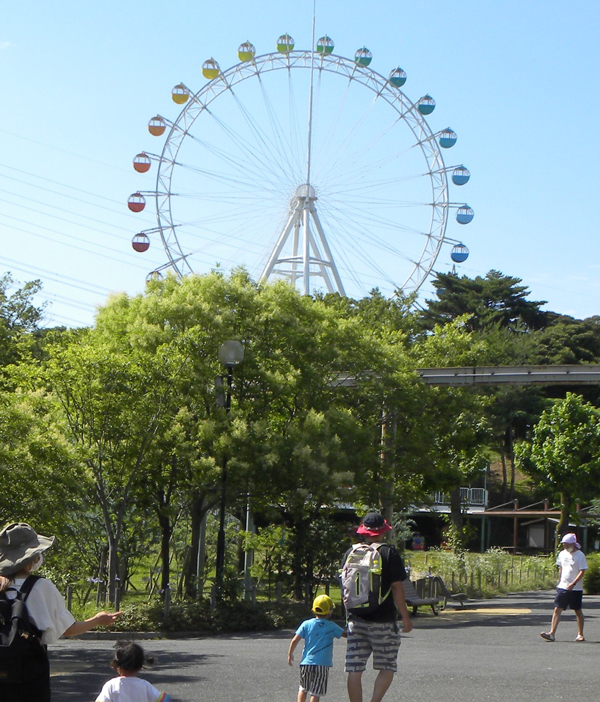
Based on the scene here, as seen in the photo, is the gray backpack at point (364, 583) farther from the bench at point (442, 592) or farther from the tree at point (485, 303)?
the tree at point (485, 303)

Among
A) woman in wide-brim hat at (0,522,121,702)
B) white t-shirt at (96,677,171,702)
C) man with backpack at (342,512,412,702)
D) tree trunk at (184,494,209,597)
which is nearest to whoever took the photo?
woman in wide-brim hat at (0,522,121,702)

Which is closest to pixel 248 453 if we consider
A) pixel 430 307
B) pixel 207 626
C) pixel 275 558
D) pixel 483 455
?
pixel 275 558

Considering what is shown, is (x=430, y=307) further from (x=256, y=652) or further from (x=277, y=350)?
(x=256, y=652)

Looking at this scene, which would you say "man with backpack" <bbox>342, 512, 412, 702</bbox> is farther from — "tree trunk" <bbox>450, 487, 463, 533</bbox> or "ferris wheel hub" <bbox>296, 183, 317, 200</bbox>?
"tree trunk" <bbox>450, 487, 463, 533</bbox>

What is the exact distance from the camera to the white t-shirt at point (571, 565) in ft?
47.3

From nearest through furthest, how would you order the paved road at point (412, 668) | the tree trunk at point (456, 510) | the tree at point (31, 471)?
the paved road at point (412, 668), the tree at point (31, 471), the tree trunk at point (456, 510)

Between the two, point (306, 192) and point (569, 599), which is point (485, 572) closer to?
point (569, 599)

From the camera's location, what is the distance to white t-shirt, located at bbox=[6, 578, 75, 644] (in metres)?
5.16

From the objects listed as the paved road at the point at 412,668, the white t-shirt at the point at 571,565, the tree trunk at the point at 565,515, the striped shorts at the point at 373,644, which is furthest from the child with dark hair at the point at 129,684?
the tree trunk at the point at 565,515

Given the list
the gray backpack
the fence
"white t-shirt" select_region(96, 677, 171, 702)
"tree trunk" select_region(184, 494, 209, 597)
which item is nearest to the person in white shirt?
the gray backpack

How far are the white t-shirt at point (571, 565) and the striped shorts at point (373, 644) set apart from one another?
7.27 m

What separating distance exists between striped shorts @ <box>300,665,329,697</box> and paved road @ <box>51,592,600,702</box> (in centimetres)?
172

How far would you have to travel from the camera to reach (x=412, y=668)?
11.7m

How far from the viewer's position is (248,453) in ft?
74.2
